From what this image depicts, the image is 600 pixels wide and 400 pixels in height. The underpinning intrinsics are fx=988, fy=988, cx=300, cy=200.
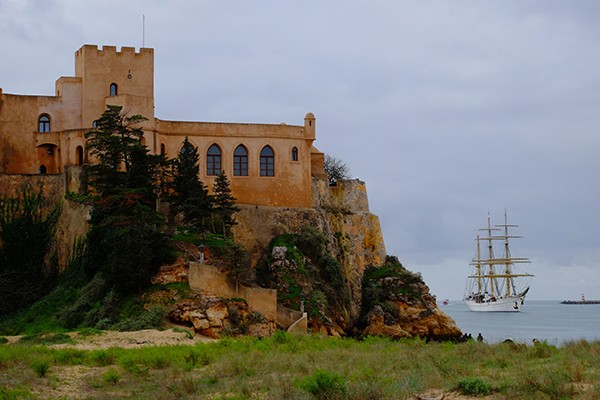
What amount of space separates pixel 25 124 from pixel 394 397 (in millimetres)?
36194

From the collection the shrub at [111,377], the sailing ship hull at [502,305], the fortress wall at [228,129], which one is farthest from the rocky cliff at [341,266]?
the sailing ship hull at [502,305]

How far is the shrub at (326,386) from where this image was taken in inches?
847

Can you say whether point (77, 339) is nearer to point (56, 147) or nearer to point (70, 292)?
point (70, 292)

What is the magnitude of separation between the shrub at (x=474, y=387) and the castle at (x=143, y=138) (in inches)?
1261

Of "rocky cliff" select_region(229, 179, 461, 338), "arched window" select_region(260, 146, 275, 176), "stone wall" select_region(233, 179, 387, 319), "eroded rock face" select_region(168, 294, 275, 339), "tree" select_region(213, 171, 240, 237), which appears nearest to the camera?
"eroded rock face" select_region(168, 294, 275, 339)

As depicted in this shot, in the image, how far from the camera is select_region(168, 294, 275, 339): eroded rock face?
40531 millimetres

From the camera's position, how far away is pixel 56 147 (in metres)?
51.9

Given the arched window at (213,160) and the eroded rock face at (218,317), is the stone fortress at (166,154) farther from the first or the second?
the eroded rock face at (218,317)

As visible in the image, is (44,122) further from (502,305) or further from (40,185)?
(502,305)

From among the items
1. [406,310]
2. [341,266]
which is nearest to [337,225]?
[341,266]

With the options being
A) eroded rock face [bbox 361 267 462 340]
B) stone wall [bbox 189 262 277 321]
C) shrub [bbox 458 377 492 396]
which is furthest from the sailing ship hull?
shrub [bbox 458 377 492 396]

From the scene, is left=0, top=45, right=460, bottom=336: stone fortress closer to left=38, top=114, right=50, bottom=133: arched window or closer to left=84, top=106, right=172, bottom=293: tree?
left=38, top=114, right=50, bottom=133: arched window

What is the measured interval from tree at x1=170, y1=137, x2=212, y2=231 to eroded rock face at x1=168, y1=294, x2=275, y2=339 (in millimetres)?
6058

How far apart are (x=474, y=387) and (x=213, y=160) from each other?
3471 centimetres
